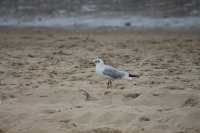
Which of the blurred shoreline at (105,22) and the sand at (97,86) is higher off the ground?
the blurred shoreline at (105,22)

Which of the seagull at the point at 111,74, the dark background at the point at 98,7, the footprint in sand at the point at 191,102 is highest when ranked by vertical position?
the dark background at the point at 98,7

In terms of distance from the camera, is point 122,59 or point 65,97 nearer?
point 65,97

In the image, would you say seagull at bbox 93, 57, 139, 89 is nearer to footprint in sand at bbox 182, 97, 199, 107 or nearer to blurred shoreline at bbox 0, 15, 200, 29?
footprint in sand at bbox 182, 97, 199, 107

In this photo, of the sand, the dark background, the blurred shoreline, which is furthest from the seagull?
the dark background

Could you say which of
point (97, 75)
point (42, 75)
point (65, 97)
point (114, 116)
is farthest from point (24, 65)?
point (114, 116)

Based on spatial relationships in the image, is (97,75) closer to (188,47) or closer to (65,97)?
(65,97)

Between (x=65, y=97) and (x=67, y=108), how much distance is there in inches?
22.4

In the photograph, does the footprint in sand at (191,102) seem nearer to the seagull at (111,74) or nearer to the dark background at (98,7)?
the seagull at (111,74)

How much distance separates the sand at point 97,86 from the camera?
507cm

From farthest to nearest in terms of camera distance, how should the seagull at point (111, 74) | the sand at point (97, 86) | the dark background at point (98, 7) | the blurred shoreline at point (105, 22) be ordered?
the dark background at point (98, 7)
the blurred shoreline at point (105, 22)
the seagull at point (111, 74)
the sand at point (97, 86)

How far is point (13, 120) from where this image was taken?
5332 millimetres

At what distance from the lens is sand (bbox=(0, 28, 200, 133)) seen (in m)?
5.07

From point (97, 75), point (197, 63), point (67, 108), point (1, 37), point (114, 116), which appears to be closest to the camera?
point (114, 116)

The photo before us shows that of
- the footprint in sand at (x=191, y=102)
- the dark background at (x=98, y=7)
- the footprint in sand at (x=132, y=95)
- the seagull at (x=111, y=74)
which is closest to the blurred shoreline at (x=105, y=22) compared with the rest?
the dark background at (x=98, y=7)
